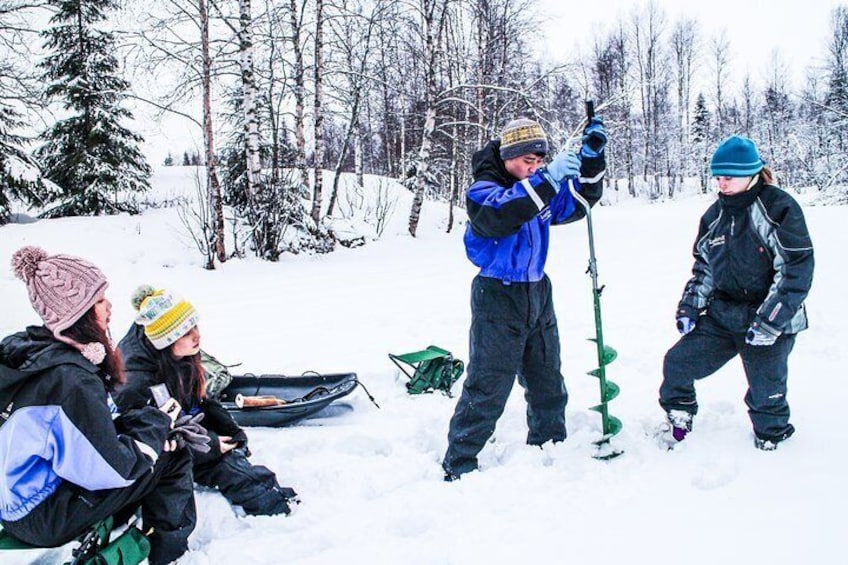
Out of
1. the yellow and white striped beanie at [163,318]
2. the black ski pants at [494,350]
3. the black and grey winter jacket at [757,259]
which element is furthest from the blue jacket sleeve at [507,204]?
the yellow and white striped beanie at [163,318]

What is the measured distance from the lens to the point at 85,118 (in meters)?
12.8

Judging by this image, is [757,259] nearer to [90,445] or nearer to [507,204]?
[507,204]

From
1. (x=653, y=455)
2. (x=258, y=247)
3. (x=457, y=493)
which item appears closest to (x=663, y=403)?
(x=653, y=455)

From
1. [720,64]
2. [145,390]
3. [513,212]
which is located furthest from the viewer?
[720,64]

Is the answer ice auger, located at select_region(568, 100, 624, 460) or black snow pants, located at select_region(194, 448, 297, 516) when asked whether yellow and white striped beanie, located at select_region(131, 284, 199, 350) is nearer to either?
black snow pants, located at select_region(194, 448, 297, 516)

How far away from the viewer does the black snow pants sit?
9.11 ft

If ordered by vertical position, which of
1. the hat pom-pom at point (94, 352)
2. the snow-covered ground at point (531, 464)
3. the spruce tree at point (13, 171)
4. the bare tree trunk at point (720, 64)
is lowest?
the snow-covered ground at point (531, 464)

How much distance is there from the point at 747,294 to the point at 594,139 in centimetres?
120

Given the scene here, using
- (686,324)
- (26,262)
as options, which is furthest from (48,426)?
(686,324)

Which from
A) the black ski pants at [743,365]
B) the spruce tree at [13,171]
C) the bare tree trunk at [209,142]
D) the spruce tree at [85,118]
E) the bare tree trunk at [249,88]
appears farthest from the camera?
the spruce tree at [85,118]

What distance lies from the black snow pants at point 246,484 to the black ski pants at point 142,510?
11.3 inches

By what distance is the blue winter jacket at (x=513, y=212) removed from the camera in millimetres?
2645

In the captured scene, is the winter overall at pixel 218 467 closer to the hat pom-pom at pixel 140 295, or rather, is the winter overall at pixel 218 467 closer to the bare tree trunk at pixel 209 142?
the hat pom-pom at pixel 140 295

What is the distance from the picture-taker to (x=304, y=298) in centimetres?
802
